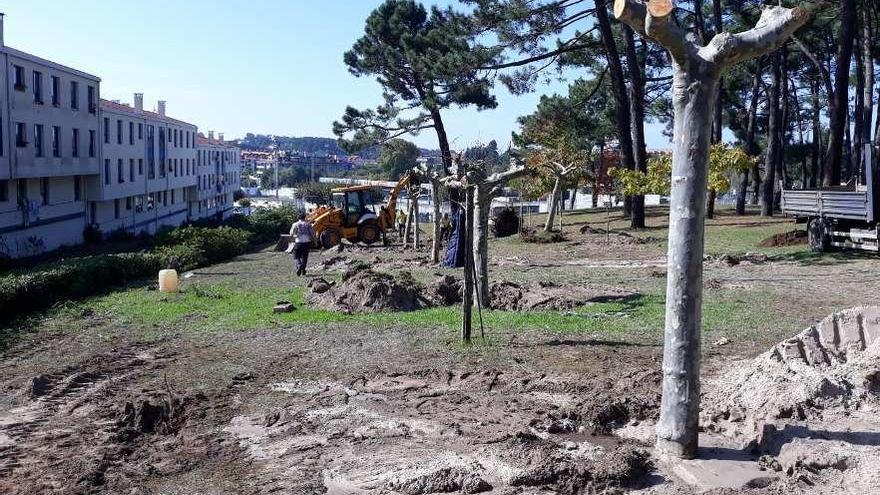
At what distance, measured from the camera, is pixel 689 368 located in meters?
7.19

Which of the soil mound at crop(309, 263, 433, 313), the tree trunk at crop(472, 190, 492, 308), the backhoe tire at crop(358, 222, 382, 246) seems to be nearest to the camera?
the tree trunk at crop(472, 190, 492, 308)

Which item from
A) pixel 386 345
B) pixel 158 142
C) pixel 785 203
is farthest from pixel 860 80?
pixel 158 142

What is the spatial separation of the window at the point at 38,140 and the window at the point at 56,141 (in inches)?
50.6

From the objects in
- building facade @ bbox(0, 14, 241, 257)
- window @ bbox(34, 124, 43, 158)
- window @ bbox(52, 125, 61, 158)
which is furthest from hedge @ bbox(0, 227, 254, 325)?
window @ bbox(52, 125, 61, 158)

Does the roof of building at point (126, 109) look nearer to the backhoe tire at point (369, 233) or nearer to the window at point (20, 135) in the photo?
the window at point (20, 135)

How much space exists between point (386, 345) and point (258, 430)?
4090 mm

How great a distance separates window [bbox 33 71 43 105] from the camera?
3733cm

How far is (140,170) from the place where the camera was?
54.0m

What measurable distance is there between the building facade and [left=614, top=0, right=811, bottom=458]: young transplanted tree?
2786 cm

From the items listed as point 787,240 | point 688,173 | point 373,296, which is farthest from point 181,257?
point 688,173

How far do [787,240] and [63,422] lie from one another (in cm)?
2157

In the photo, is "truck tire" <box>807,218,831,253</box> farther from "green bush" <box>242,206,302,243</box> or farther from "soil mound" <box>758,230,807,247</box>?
"green bush" <box>242,206,302,243</box>

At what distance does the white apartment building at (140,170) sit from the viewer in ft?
154

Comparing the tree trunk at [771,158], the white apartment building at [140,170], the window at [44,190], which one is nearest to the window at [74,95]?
the white apartment building at [140,170]
